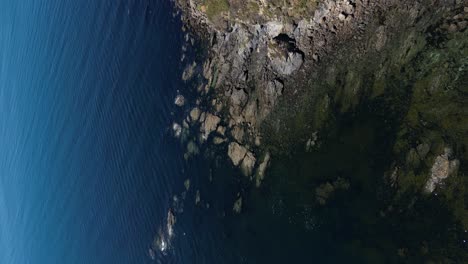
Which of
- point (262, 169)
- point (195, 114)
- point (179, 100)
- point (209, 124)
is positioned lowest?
point (262, 169)

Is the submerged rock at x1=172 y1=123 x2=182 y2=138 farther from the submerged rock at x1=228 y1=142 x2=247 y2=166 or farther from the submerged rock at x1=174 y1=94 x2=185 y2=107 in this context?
the submerged rock at x1=228 y1=142 x2=247 y2=166

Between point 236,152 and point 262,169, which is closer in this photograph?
point 262,169

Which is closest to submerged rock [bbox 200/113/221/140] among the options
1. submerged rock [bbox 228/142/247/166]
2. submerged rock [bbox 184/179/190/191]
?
submerged rock [bbox 228/142/247/166]

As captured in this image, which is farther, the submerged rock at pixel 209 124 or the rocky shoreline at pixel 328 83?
the submerged rock at pixel 209 124

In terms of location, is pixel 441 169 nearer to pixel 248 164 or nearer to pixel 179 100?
pixel 248 164

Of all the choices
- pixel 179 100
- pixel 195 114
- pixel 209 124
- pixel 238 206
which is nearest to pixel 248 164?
pixel 238 206

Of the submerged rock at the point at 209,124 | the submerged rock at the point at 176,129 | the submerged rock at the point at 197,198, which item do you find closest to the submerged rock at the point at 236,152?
the submerged rock at the point at 209,124

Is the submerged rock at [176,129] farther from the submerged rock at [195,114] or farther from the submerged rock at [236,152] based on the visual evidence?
the submerged rock at [236,152]

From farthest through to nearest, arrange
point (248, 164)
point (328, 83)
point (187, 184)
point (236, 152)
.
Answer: point (187, 184)
point (236, 152)
point (248, 164)
point (328, 83)

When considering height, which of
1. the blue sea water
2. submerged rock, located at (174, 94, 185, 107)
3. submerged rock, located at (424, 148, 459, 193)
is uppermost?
submerged rock, located at (424, 148, 459, 193)
